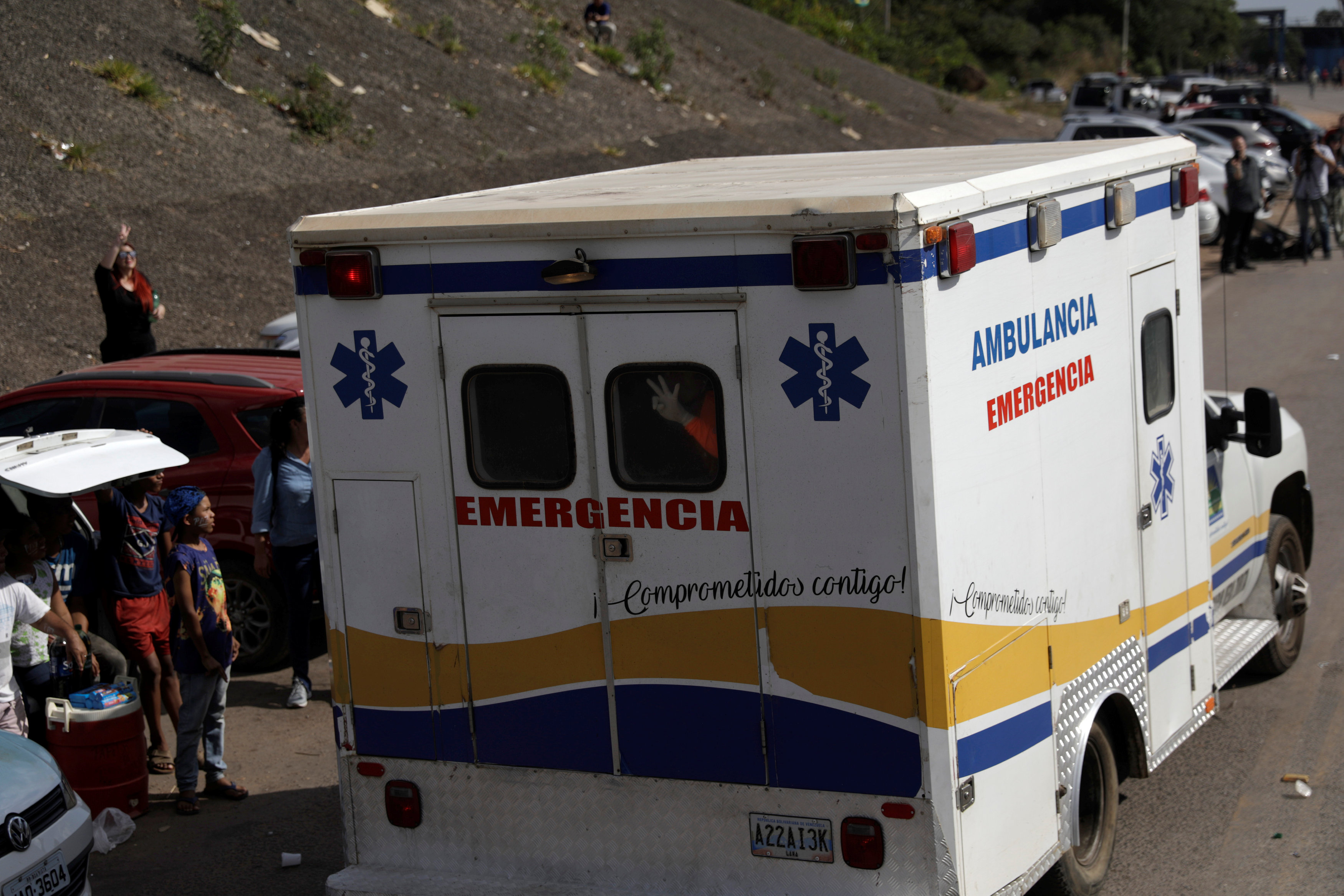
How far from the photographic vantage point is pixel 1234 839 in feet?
19.5

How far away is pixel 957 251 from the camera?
404 cm

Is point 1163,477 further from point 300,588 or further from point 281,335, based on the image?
point 281,335

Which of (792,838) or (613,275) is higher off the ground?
(613,275)

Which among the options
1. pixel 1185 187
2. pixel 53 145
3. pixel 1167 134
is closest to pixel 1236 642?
pixel 1185 187

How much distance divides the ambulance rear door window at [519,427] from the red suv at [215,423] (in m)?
3.73

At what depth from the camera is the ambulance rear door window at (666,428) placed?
422 centimetres

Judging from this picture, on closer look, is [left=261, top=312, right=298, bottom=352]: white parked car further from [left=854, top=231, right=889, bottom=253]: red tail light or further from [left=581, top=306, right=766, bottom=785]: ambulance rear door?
[left=854, top=231, right=889, bottom=253]: red tail light

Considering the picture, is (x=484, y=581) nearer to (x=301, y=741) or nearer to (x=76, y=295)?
(x=301, y=741)

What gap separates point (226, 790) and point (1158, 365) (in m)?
4.84

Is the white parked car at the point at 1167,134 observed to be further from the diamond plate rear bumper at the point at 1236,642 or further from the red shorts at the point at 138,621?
the red shorts at the point at 138,621

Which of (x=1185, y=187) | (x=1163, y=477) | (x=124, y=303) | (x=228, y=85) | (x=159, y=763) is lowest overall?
(x=159, y=763)

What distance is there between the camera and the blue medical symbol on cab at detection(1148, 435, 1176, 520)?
5559 millimetres

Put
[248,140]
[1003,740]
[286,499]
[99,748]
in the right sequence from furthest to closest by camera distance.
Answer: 1. [248,140]
2. [286,499]
3. [99,748]
4. [1003,740]

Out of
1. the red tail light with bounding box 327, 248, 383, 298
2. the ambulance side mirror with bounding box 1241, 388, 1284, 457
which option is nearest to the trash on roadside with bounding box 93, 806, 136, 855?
the red tail light with bounding box 327, 248, 383, 298
